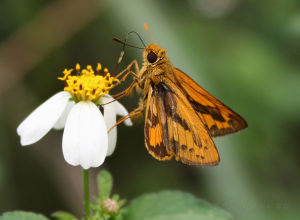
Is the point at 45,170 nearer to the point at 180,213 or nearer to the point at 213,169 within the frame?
the point at 213,169

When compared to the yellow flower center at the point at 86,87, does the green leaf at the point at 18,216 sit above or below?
below

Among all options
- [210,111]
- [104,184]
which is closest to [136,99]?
[210,111]

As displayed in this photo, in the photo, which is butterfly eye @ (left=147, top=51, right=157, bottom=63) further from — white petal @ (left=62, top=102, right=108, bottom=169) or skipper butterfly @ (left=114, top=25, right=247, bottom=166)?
white petal @ (left=62, top=102, right=108, bottom=169)

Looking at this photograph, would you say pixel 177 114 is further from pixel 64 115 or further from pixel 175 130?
pixel 64 115

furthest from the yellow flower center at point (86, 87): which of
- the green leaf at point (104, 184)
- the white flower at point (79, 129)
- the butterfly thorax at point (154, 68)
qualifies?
the green leaf at point (104, 184)

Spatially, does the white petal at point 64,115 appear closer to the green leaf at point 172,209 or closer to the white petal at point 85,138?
the white petal at point 85,138

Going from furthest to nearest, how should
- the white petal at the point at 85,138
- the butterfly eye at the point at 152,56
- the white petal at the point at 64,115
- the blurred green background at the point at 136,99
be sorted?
the blurred green background at the point at 136,99, the butterfly eye at the point at 152,56, the white petal at the point at 64,115, the white petal at the point at 85,138

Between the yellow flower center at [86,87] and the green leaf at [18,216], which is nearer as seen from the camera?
the green leaf at [18,216]
